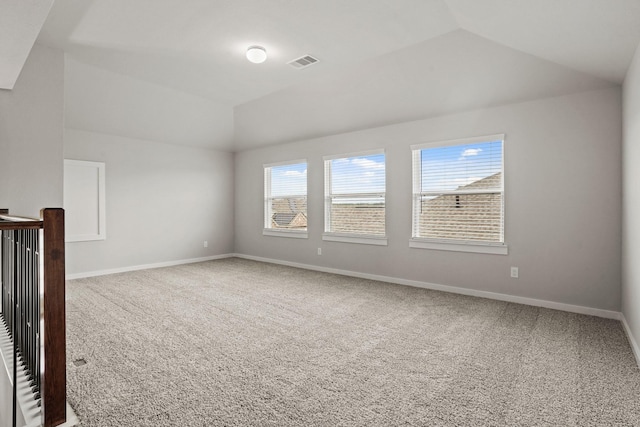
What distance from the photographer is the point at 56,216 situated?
1627mm

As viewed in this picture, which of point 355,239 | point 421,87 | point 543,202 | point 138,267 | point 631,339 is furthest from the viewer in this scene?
point 138,267

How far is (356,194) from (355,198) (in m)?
0.08

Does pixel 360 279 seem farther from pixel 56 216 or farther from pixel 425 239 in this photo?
pixel 56 216

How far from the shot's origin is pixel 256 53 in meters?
3.64

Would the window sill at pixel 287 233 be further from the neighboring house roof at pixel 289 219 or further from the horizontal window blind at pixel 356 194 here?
the horizontal window blind at pixel 356 194

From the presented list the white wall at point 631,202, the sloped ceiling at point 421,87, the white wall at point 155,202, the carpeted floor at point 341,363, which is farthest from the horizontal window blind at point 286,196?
the white wall at point 631,202

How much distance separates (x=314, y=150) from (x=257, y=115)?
1.16m

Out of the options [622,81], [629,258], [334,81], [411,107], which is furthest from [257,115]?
[629,258]

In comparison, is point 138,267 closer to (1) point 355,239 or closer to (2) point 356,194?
(1) point 355,239

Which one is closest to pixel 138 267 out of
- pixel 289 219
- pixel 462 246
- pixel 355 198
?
pixel 289 219

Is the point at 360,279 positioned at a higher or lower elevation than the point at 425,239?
lower

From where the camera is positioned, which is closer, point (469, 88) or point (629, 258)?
point (629, 258)

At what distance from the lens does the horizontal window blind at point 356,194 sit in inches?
210

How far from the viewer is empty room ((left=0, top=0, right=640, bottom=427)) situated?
2033 millimetres
